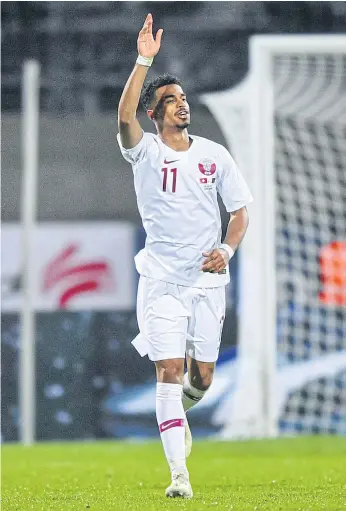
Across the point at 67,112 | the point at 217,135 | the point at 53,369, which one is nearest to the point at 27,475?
the point at 53,369

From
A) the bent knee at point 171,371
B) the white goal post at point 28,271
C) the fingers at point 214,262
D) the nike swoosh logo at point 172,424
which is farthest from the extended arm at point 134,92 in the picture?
the white goal post at point 28,271

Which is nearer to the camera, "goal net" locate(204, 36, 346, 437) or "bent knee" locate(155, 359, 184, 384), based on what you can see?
"bent knee" locate(155, 359, 184, 384)

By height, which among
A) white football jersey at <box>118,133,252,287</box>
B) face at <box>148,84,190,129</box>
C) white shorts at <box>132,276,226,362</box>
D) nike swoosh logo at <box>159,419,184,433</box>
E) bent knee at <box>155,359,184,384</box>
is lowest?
nike swoosh logo at <box>159,419,184,433</box>

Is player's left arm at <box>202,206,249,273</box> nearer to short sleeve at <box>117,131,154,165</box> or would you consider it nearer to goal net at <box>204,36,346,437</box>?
short sleeve at <box>117,131,154,165</box>

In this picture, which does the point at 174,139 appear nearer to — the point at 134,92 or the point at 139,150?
the point at 139,150

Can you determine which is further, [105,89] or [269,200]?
[105,89]

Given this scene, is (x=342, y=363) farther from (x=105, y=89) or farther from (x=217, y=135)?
(x=105, y=89)

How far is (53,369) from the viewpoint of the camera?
10.9 meters

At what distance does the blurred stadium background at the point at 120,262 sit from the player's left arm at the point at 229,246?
417 centimetres

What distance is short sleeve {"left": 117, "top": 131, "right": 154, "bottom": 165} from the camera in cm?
530


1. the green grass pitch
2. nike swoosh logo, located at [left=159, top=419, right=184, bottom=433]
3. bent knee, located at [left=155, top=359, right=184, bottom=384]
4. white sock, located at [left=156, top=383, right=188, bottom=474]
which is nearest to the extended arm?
bent knee, located at [left=155, top=359, right=184, bottom=384]

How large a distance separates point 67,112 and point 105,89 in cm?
43

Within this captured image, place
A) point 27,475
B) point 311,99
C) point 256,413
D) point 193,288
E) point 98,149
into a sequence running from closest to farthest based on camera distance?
point 193,288, point 27,475, point 256,413, point 311,99, point 98,149

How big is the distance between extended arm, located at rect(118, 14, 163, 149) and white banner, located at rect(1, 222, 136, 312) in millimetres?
5341
